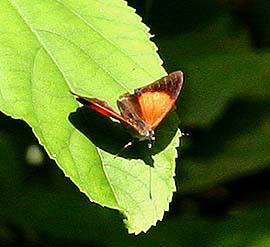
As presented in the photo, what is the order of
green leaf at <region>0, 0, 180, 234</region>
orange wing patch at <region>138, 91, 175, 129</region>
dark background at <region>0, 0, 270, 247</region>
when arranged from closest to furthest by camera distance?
green leaf at <region>0, 0, 180, 234</region>
orange wing patch at <region>138, 91, 175, 129</region>
dark background at <region>0, 0, 270, 247</region>

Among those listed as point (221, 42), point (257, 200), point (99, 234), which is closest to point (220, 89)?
point (221, 42)

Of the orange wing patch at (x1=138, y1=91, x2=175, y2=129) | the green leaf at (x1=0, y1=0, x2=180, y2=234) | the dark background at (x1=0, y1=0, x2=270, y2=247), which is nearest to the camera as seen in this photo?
the green leaf at (x1=0, y1=0, x2=180, y2=234)

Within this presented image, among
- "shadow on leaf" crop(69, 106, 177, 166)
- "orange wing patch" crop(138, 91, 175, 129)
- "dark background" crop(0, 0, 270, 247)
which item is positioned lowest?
"dark background" crop(0, 0, 270, 247)

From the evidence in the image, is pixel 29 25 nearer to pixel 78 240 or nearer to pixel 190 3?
pixel 78 240

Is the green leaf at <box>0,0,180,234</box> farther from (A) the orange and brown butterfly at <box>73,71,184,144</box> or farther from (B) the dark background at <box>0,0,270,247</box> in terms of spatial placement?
(B) the dark background at <box>0,0,270,247</box>

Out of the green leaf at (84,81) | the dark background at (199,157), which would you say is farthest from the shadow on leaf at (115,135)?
the dark background at (199,157)

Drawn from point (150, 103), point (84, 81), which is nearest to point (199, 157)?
point (150, 103)

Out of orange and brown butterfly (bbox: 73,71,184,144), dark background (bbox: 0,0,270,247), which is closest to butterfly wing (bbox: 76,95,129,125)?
orange and brown butterfly (bbox: 73,71,184,144)

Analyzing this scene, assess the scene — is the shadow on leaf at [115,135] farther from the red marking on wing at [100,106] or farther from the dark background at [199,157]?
the dark background at [199,157]
